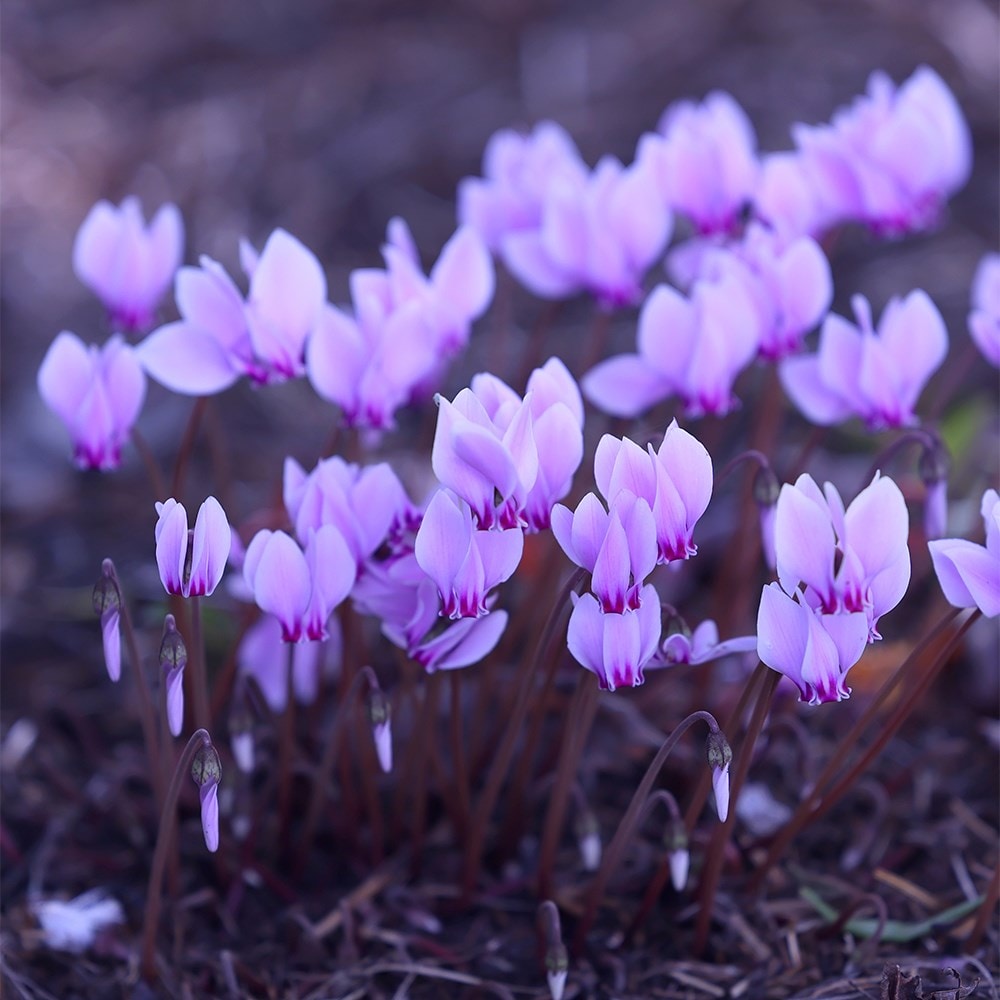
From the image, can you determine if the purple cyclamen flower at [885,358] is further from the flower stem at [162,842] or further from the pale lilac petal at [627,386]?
the flower stem at [162,842]

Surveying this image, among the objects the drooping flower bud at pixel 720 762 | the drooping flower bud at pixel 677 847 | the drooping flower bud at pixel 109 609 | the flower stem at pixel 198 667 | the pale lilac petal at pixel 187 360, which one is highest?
the pale lilac petal at pixel 187 360

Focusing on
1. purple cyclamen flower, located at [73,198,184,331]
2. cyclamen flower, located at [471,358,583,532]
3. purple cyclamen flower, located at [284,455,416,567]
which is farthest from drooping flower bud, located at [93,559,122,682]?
purple cyclamen flower, located at [73,198,184,331]

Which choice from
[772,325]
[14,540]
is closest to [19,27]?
[14,540]

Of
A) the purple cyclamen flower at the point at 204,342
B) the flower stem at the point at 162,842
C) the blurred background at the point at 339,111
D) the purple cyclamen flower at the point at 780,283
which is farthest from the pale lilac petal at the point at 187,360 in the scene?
the blurred background at the point at 339,111

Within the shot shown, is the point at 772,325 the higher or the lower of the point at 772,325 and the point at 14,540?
the higher

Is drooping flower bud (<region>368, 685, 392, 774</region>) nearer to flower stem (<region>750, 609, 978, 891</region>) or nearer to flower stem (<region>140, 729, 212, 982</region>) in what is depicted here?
flower stem (<region>140, 729, 212, 982</region>)

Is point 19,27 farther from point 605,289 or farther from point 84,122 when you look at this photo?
point 605,289
